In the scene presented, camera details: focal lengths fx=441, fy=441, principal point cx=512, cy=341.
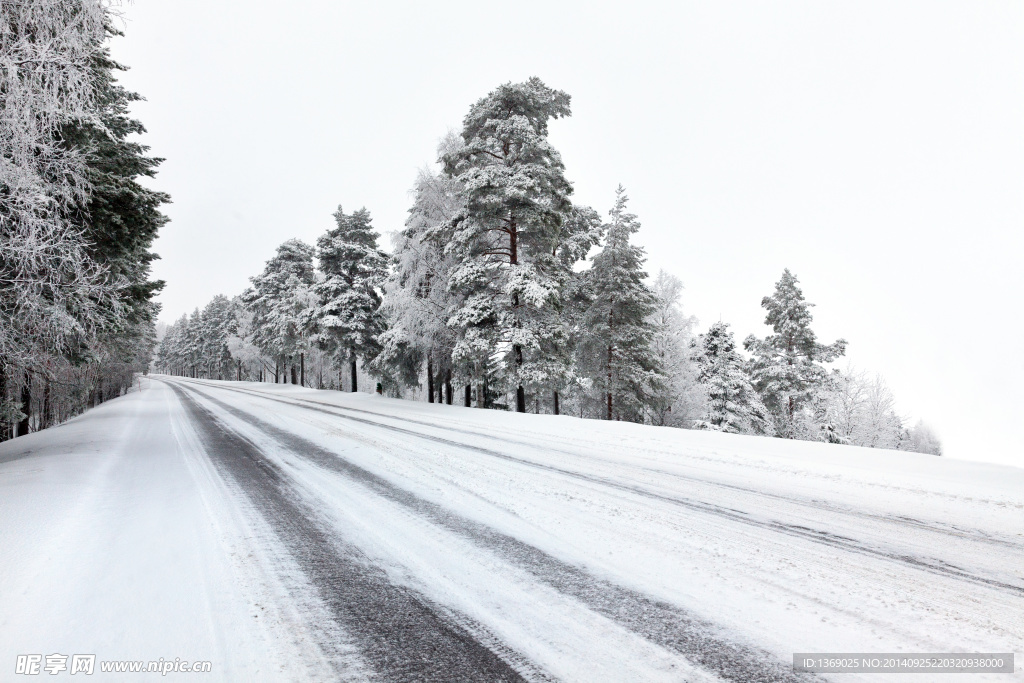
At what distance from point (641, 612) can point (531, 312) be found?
1396 cm

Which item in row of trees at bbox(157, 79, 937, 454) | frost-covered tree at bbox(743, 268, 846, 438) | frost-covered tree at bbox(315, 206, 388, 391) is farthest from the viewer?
frost-covered tree at bbox(315, 206, 388, 391)

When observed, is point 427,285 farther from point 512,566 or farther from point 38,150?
point 512,566

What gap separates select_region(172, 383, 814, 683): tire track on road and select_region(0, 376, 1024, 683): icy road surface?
1cm

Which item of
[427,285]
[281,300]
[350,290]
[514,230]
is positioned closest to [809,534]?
[514,230]

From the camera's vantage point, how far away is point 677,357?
26.7m

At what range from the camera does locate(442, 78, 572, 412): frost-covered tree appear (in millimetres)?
15336

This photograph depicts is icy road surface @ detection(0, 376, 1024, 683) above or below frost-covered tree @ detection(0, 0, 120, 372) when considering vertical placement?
below

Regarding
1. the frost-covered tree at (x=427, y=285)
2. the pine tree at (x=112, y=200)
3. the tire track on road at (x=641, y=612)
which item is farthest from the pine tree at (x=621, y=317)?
the tire track on road at (x=641, y=612)

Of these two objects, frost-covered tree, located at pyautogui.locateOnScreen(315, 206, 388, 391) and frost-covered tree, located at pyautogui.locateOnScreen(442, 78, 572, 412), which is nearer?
frost-covered tree, located at pyautogui.locateOnScreen(442, 78, 572, 412)

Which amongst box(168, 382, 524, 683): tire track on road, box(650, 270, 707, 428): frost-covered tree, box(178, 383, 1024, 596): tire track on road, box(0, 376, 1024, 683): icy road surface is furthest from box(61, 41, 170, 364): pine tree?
box(650, 270, 707, 428): frost-covered tree

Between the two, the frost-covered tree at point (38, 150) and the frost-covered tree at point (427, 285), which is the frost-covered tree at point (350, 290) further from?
the frost-covered tree at point (38, 150)

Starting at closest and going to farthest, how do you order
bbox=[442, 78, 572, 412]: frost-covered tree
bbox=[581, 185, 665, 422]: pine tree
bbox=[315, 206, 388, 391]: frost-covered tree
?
1. bbox=[442, 78, 572, 412]: frost-covered tree
2. bbox=[581, 185, 665, 422]: pine tree
3. bbox=[315, 206, 388, 391]: frost-covered tree

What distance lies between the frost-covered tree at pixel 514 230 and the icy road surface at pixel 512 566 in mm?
9796

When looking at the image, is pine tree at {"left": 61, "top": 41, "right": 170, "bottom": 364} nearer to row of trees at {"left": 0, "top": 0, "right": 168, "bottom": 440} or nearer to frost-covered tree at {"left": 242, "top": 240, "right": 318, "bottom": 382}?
row of trees at {"left": 0, "top": 0, "right": 168, "bottom": 440}
